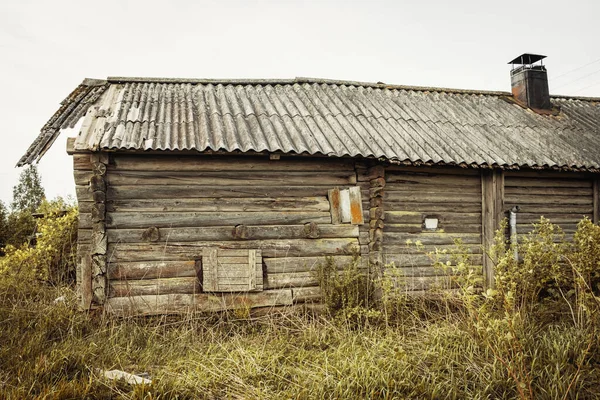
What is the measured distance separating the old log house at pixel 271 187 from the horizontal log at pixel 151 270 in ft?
0.05

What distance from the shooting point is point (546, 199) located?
8.60 m

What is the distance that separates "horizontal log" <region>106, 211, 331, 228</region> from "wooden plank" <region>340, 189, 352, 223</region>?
0.74 ft

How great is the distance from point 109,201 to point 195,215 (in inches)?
48.7

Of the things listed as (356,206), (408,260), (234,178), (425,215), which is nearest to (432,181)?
(425,215)

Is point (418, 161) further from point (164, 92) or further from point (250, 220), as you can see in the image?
point (164, 92)

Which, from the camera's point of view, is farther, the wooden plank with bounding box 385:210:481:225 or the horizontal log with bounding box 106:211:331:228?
the wooden plank with bounding box 385:210:481:225

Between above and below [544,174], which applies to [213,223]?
below

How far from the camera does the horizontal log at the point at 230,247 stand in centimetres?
648

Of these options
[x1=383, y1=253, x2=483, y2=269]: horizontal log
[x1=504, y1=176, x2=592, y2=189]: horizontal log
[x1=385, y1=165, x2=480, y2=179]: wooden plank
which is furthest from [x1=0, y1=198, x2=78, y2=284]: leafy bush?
[x1=504, y1=176, x2=592, y2=189]: horizontal log

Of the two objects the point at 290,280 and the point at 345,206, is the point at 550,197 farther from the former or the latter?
the point at 290,280

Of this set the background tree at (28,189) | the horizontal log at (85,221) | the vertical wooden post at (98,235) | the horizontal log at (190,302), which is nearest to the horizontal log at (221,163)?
the vertical wooden post at (98,235)

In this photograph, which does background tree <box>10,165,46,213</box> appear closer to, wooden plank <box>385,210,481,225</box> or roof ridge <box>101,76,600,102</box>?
roof ridge <box>101,76,600,102</box>

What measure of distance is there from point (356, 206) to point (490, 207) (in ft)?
8.51

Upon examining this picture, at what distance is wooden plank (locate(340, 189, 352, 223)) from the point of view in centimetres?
720
